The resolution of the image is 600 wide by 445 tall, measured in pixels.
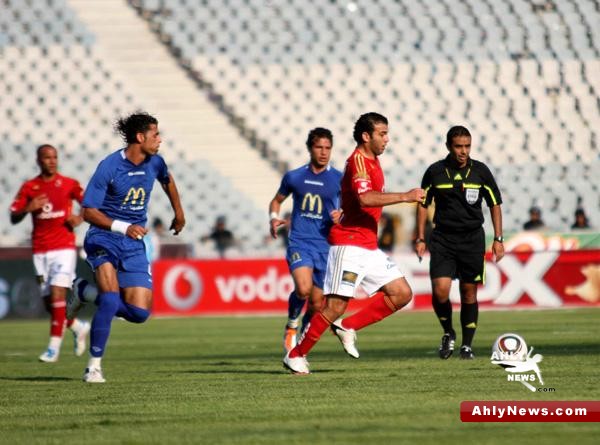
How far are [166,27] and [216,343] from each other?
603 inches

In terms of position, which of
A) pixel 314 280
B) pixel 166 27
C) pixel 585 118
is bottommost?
pixel 314 280

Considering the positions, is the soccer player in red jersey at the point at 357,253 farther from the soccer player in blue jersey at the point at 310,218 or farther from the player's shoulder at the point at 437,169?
the soccer player in blue jersey at the point at 310,218

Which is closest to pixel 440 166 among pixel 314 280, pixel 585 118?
pixel 314 280

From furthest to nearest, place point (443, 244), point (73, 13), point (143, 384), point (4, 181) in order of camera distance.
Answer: point (73, 13) < point (4, 181) < point (443, 244) < point (143, 384)

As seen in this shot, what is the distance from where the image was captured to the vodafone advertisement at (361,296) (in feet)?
70.9

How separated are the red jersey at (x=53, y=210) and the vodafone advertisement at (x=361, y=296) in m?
8.24

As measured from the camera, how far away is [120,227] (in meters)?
9.73

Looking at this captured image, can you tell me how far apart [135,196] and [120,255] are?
1.65ft

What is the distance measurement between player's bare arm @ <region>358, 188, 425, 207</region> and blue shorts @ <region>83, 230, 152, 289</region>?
2016 mm

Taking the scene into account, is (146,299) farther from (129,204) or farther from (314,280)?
(314,280)

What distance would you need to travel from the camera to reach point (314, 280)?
13.0 metres

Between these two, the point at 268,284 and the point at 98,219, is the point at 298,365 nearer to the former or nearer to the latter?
the point at 98,219

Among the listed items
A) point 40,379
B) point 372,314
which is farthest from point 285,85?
point 372,314

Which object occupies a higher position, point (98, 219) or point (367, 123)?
point (367, 123)
